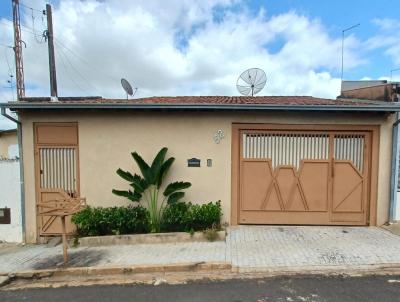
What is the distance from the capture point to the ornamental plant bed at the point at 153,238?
21.6 ft

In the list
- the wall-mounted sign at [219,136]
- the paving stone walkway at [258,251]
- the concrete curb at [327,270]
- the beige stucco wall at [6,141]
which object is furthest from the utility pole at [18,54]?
the concrete curb at [327,270]

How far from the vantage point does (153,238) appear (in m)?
6.60

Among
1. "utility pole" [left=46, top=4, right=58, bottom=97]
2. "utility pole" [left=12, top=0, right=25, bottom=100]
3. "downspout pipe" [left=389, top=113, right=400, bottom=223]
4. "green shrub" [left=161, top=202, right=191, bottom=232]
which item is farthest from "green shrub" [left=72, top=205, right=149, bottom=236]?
"utility pole" [left=12, top=0, right=25, bottom=100]

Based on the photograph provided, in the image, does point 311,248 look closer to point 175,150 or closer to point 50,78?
point 175,150

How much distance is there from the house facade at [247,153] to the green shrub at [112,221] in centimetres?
49

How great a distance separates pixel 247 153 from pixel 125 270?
3.75m

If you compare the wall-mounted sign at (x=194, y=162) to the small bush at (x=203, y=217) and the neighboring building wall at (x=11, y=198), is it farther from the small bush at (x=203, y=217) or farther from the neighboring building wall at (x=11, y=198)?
the neighboring building wall at (x=11, y=198)

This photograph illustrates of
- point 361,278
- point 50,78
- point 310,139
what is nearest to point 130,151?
point 310,139

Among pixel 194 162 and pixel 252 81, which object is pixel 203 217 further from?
pixel 252 81

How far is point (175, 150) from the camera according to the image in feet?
24.0

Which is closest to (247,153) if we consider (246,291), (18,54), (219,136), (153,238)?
(219,136)

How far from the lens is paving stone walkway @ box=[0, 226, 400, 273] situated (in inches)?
210

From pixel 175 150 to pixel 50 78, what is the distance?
8992mm

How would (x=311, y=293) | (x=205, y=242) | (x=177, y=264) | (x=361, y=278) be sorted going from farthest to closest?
(x=205, y=242), (x=177, y=264), (x=361, y=278), (x=311, y=293)
